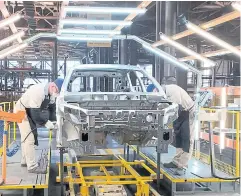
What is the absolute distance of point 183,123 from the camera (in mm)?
6734

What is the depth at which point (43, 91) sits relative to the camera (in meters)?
6.15

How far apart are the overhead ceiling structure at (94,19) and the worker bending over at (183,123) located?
4.28 ft

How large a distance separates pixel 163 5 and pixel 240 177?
27.8 ft

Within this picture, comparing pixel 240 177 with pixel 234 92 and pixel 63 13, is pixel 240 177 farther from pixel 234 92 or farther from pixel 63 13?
pixel 234 92

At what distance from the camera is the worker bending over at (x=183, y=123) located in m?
6.64

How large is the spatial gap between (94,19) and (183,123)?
9.14 ft

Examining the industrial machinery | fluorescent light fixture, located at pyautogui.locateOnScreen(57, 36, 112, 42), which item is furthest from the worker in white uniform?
fluorescent light fixture, located at pyautogui.locateOnScreen(57, 36, 112, 42)

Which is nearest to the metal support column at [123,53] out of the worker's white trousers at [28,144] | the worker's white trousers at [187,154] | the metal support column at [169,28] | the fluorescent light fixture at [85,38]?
the metal support column at [169,28]

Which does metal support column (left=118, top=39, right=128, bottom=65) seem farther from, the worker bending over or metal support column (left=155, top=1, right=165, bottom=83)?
the worker bending over

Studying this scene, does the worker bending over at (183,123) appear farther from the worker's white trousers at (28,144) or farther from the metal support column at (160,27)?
the metal support column at (160,27)

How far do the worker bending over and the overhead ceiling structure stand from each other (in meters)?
1.30

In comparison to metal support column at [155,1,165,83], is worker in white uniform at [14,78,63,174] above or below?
below

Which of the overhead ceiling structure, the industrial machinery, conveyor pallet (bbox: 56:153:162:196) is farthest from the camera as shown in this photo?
the overhead ceiling structure

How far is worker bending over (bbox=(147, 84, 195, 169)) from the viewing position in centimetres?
664
